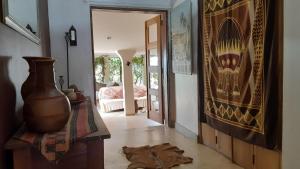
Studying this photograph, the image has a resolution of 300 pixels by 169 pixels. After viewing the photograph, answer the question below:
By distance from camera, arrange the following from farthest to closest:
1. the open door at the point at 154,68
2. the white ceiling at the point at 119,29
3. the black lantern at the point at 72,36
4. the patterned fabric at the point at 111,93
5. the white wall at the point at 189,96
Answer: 1. the patterned fabric at the point at 111,93
2. the white ceiling at the point at 119,29
3. the open door at the point at 154,68
4. the black lantern at the point at 72,36
5. the white wall at the point at 189,96

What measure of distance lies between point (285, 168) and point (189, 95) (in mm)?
1833

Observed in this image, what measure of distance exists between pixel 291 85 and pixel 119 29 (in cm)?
476

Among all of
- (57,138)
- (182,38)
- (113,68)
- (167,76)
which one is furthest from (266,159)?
(113,68)

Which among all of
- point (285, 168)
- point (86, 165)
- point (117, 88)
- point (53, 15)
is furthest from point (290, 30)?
point (117, 88)

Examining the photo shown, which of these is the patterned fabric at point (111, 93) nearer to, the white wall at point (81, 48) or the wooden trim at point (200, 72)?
the white wall at point (81, 48)

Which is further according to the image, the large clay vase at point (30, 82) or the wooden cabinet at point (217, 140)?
the wooden cabinet at point (217, 140)

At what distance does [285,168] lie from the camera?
2.07 metres

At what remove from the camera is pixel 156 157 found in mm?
2967

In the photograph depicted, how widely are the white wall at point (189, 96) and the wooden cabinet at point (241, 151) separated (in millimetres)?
299

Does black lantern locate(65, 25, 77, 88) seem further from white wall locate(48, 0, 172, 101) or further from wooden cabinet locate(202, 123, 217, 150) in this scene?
wooden cabinet locate(202, 123, 217, 150)

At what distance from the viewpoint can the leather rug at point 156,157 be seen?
2721mm

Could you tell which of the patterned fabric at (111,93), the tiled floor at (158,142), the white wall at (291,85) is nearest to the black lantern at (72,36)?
the tiled floor at (158,142)

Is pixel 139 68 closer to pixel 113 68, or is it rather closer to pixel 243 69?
pixel 113 68

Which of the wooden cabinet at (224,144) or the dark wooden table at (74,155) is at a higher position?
the dark wooden table at (74,155)
